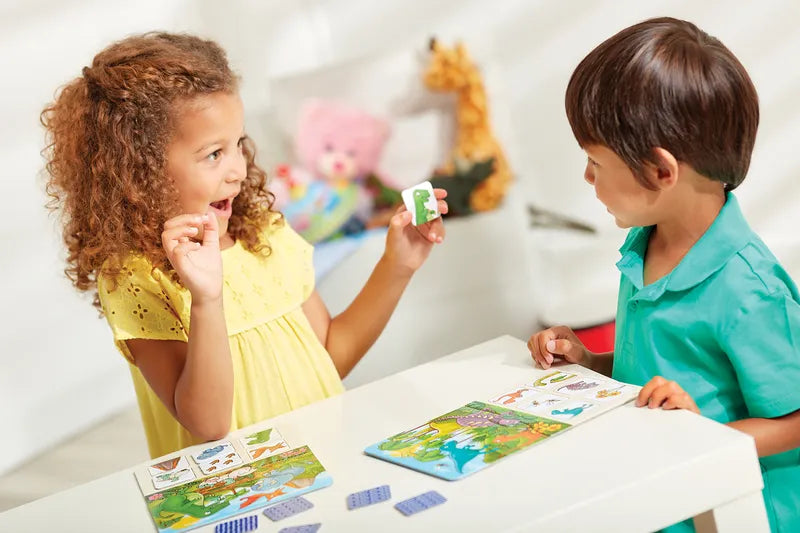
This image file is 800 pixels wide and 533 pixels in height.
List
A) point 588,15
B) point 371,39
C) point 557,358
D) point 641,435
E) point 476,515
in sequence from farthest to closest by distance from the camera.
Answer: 1. point 371,39
2. point 588,15
3. point 557,358
4. point 641,435
5. point 476,515

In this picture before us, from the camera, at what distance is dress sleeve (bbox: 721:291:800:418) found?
1050 mm

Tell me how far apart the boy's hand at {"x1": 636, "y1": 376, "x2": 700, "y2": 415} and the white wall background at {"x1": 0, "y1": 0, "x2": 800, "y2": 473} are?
191 centimetres

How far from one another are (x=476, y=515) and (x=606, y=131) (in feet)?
1.74

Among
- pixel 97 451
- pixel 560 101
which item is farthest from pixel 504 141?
pixel 97 451

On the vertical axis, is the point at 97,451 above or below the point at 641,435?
below

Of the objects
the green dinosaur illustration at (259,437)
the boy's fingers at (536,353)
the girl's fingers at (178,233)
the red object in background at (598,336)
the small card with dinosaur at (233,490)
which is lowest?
the red object in background at (598,336)

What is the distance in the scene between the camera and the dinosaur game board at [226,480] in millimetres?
973

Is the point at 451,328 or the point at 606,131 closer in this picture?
the point at 606,131

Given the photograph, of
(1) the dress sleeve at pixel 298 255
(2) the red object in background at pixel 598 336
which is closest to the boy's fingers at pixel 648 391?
(1) the dress sleeve at pixel 298 255

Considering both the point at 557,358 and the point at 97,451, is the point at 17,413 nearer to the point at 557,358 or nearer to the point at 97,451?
the point at 97,451

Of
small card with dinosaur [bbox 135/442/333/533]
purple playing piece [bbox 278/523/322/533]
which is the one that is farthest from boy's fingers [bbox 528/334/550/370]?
purple playing piece [bbox 278/523/322/533]

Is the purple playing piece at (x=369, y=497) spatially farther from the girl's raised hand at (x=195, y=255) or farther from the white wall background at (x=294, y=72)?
the white wall background at (x=294, y=72)

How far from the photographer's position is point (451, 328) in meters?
2.95

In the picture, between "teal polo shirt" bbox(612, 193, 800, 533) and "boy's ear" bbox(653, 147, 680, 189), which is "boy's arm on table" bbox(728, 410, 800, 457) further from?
"boy's ear" bbox(653, 147, 680, 189)
